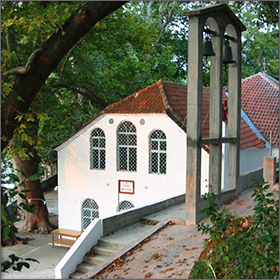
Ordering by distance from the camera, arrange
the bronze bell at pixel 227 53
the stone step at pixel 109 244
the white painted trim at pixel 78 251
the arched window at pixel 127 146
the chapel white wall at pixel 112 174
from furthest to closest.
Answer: the arched window at pixel 127 146, the chapel white wall at pixel 112 174, the bronze bell at pixel 227 53, the stone step at pixel 109 244, the white painted trim at pixel 78 251

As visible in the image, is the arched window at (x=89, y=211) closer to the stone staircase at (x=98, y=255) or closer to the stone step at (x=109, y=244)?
the stone step at (x=109, y=244)

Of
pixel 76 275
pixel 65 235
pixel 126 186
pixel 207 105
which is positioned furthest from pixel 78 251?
pixel 207 105

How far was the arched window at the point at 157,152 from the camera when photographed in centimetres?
1873

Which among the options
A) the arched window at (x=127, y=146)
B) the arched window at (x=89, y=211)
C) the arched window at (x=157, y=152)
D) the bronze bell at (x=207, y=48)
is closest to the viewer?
the bronze bell at (x=207, y=48)

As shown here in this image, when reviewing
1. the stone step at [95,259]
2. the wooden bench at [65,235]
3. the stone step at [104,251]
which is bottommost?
the wooden bench at [65,235]

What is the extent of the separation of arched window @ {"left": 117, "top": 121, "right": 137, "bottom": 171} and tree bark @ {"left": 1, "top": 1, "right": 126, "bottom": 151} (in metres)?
11.1

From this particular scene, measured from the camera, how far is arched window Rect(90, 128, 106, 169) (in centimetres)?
2031

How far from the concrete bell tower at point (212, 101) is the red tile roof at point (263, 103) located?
453 inches

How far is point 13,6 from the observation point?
12.5 meters

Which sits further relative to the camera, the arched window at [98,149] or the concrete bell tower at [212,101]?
the arched window at [98,149]

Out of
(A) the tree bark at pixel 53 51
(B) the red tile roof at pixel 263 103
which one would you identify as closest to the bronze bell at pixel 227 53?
(A) the tree bark at pixel 53 51

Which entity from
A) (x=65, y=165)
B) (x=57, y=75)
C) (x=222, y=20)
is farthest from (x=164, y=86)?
(x=222, y=20)

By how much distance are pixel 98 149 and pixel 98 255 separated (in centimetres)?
1032

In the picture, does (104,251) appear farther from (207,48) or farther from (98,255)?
(207,48)
